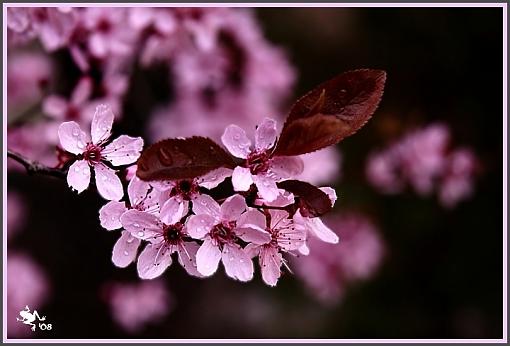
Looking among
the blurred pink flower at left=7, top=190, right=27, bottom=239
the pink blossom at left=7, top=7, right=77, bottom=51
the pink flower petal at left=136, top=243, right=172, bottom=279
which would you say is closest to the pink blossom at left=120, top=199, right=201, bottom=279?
the pink flower petal at left=136, top=243, right=172, bottom=279

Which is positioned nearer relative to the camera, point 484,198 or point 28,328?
point 28,328

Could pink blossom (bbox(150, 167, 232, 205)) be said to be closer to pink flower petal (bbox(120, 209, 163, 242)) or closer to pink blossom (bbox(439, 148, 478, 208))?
pink flower petal (bbox(120, 209, 163, 242))

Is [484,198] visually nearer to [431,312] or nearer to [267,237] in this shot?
[431,312]

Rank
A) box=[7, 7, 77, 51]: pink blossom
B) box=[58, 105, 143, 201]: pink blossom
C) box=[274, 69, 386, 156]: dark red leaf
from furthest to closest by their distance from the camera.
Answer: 1. box=[7, 7, 77, 51]: pink blossom
2. box=[58, 105, 143, 201]: pink blossom
3. box=[274, 69, 386, 156]: dark red leaf

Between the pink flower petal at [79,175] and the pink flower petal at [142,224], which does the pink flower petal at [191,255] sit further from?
the pink flower petal at [79,175]

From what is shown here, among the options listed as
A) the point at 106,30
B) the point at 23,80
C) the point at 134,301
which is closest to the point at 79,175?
the point at 106,30

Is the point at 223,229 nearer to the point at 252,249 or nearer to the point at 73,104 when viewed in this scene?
the point at 252,249

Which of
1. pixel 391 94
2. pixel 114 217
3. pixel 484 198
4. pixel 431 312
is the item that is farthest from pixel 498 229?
pixel 114 217
